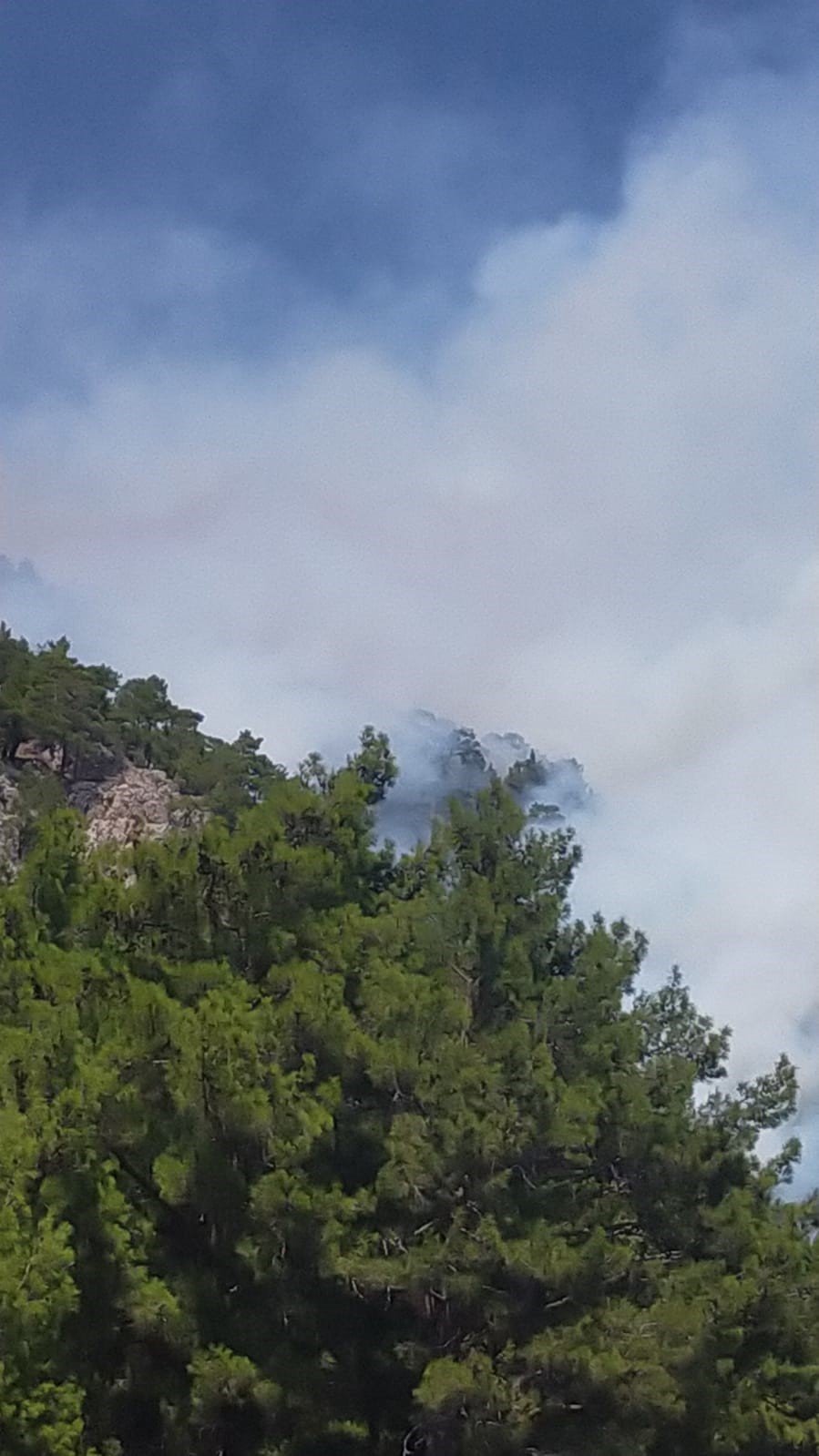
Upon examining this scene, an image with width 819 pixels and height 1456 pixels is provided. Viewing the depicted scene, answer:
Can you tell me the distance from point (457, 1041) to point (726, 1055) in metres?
3.89

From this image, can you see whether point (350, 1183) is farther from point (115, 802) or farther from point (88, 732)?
point (88, 732)

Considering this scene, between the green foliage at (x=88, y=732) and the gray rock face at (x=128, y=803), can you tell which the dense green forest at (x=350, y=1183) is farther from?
the green foliage at (x=88, y=732)

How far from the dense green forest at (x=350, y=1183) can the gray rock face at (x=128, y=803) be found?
14861mm

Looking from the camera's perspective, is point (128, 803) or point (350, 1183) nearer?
point (350, 1183)

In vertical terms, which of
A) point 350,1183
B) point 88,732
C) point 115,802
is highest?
point 88,732

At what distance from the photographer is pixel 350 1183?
548 inches

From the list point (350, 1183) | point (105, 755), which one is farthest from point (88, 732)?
point (350, 1183)

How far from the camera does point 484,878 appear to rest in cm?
1577

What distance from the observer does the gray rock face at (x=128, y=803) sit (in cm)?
3356

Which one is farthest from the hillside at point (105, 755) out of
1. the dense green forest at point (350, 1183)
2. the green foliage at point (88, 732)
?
the dense green forest at point (350, 1183)

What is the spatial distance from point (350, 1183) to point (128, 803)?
24339 mm

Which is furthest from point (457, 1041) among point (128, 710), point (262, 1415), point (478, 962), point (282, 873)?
point (128, 710)

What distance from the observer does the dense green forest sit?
1271 cm

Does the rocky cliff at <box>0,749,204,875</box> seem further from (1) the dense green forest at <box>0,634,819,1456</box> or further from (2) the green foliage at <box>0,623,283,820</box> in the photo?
(1) the dense green forest at <box>0,634,819,1456</box>
